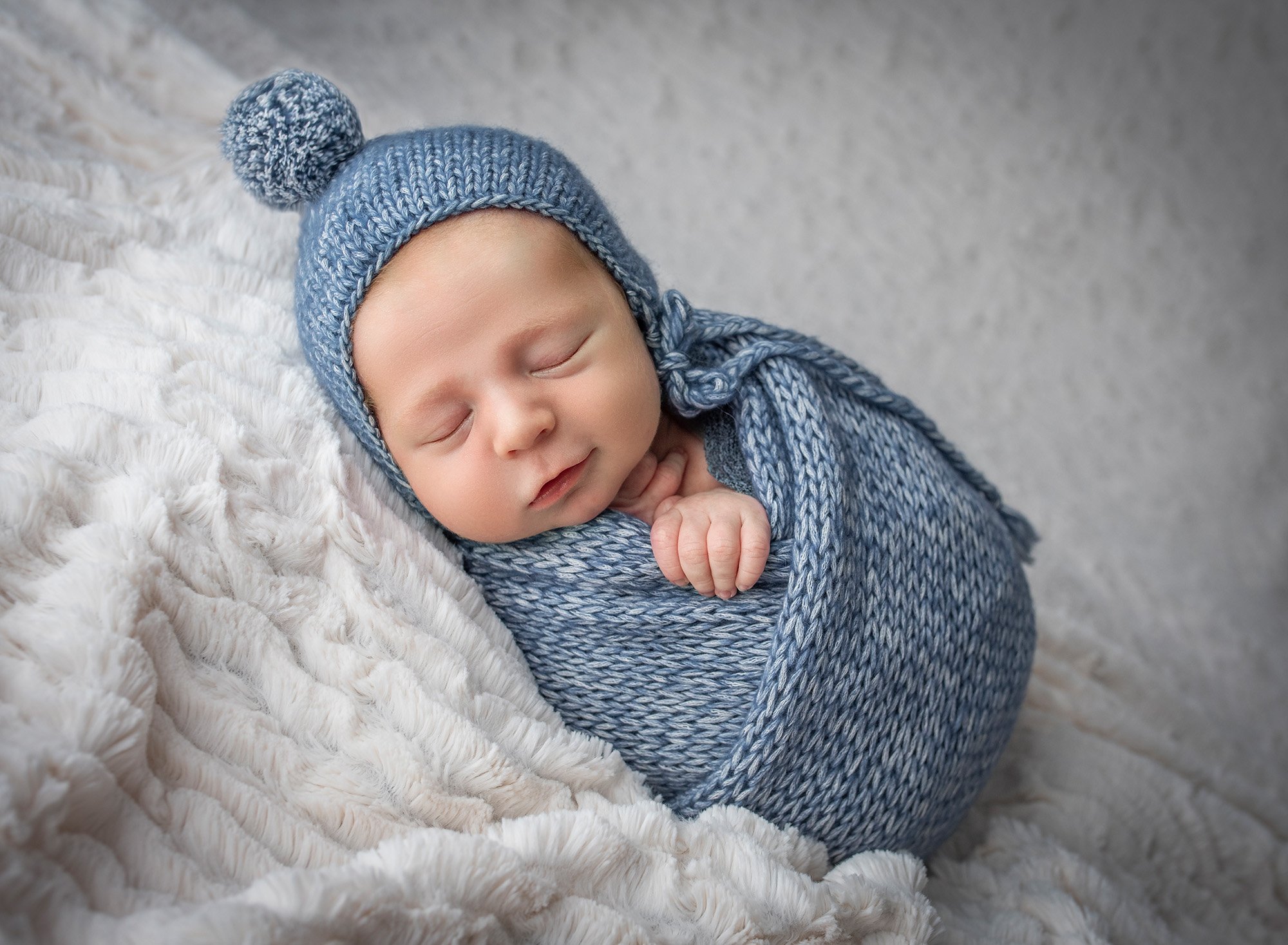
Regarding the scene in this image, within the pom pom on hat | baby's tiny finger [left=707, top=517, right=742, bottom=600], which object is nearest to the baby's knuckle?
baby's tiny finger [left=707, top=517, right=742, bottom=600]

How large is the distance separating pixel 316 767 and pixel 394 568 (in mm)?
183

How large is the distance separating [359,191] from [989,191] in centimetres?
129

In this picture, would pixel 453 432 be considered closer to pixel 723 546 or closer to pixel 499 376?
pixel 499 376

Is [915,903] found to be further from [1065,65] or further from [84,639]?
[1065,65]

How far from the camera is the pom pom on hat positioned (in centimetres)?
89

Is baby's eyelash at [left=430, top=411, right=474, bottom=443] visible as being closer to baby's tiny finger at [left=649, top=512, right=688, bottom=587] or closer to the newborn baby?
the newborn baby

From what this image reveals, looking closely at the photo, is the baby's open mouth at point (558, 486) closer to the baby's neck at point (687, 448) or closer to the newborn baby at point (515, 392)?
the newborn baby at point (515, 392)

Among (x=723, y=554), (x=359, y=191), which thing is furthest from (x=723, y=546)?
(x=359, y=191)

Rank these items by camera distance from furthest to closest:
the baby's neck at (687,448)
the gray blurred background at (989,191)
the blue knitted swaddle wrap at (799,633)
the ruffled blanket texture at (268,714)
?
the gray blurred background at (989,191), the baby's neck at (687,448), the blue knitted swaddle wrap at (799,633), the ruffled blanket texture at (268,714)

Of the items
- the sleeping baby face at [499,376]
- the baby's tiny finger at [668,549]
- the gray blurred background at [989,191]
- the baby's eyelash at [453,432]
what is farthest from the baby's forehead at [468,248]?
the gray blurred background at [989,191]

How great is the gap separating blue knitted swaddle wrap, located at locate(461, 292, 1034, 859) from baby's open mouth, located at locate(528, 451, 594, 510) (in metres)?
0.05

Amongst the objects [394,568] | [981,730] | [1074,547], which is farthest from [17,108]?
[1074,547]

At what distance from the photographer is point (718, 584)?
829 millimetres

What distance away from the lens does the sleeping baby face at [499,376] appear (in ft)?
2.66
